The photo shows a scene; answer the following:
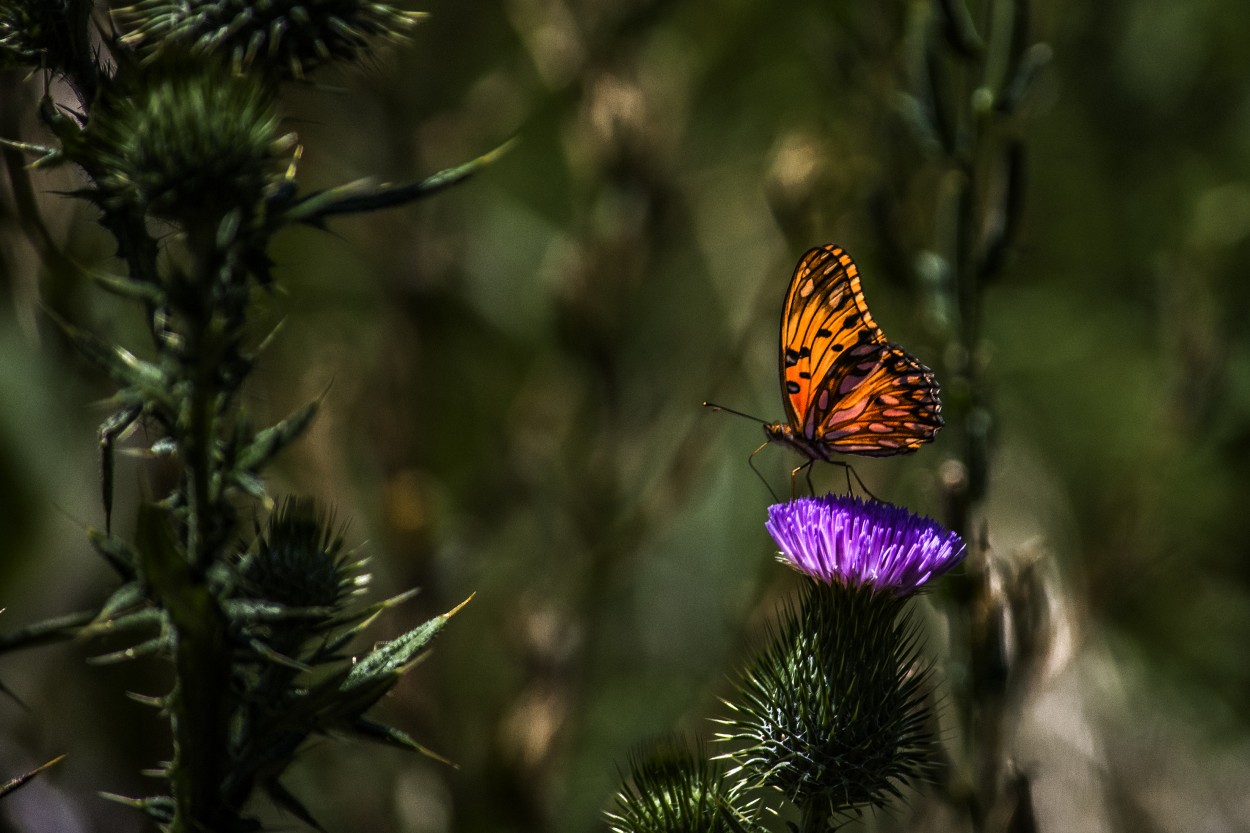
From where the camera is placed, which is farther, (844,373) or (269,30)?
(844,373)

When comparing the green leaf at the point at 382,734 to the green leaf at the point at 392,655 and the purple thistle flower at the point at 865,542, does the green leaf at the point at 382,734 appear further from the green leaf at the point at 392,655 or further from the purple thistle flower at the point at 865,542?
the purple thistle flower at the point at 865,542

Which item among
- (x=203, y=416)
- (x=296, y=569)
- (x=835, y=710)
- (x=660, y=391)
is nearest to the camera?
(x=203, y=416)

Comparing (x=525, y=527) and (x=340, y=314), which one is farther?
(x=340, y=314)

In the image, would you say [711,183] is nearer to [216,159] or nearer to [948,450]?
[948,450]

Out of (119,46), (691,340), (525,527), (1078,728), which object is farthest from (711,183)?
(119,46)

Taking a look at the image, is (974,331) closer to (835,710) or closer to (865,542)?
(865,542)

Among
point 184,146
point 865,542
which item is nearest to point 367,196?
point 184,146

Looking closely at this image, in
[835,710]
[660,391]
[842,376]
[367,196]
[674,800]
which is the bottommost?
[660,391]
